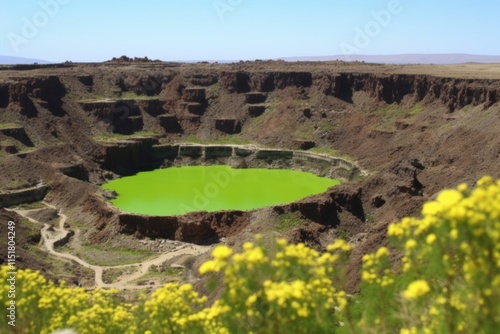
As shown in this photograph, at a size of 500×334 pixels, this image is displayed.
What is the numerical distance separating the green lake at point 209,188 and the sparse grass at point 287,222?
9577 millimetres

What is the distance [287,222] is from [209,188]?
19.2 m

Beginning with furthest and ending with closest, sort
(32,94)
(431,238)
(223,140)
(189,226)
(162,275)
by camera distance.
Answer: (223,140), (32,94), (189,226), (162,275), (431,238)

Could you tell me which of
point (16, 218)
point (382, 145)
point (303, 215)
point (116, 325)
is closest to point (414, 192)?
point (303, 215)

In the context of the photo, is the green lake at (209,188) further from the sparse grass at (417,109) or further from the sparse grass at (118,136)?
the sparse grass at (417,109)

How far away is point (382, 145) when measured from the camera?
64.3 metres

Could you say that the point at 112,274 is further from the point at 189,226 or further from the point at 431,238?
the point at 431,238

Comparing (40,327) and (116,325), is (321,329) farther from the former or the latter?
(40,327)

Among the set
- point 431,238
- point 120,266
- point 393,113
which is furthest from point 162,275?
point 393,113

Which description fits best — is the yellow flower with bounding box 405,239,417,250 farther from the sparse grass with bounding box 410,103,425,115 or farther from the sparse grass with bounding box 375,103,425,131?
the sparse grass with bounding box 410,103,425,115

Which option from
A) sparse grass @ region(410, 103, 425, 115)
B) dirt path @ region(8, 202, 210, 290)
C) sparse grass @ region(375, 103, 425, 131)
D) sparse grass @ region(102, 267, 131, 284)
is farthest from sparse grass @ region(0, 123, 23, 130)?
sparse grass @ region(410, 103, 425, 115)

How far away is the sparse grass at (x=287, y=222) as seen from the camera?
3978 centimetres

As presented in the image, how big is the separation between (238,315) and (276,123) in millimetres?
68270

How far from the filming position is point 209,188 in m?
58.1

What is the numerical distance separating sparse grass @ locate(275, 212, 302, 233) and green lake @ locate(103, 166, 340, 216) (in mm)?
9577
